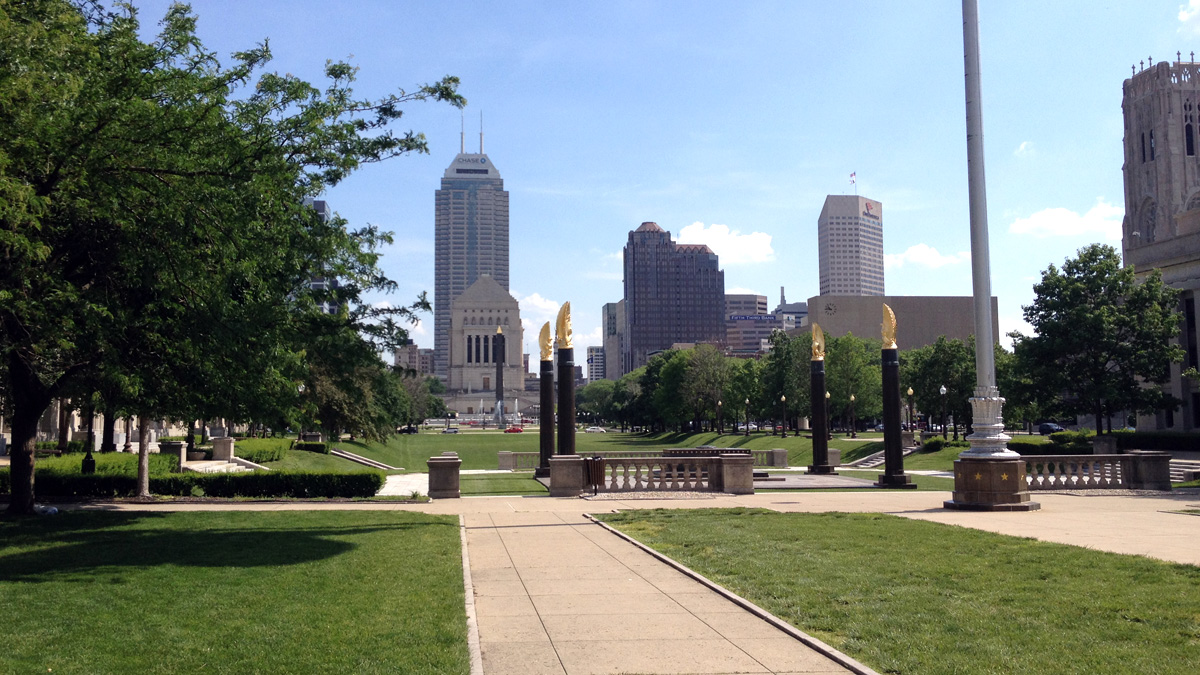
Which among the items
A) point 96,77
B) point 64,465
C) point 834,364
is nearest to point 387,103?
point 96,77

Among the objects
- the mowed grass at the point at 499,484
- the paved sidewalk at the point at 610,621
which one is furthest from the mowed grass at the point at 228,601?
the mowed grass at the point at 499,484

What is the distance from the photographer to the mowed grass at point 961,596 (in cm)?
733

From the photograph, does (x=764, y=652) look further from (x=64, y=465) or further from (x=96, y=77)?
(x=64, y=465)

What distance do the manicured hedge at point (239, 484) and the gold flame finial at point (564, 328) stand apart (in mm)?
8980

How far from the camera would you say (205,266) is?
508 inches

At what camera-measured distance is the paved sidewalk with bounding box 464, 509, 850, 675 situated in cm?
742

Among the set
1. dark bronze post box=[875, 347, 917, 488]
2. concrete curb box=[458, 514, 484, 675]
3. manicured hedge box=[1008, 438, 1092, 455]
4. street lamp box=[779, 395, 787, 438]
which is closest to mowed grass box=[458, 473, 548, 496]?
dark bronze post box=[875, 347, 917, 488]

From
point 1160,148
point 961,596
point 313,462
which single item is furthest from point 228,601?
point 1160,148

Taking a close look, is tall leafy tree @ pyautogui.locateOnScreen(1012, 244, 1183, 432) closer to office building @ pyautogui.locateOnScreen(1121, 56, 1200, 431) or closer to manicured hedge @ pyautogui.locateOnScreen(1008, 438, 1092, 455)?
manicured hedge @ pyautogui.locateOnScreen(1008, 438, 1092, 455)

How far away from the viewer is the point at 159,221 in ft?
40.2

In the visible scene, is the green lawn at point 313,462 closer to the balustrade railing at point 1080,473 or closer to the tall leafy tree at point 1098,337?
the balustrade railing at point 1080,473

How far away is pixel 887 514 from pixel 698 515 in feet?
13.9

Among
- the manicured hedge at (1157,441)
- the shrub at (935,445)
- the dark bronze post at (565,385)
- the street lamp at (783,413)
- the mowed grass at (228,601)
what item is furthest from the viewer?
the street lamp at (783,413)

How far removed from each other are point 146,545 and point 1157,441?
51.1 m
